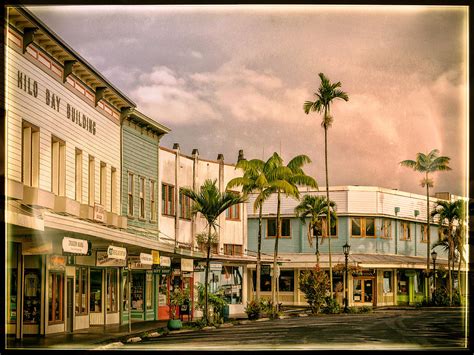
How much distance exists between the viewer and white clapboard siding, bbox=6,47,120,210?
23.2 meters

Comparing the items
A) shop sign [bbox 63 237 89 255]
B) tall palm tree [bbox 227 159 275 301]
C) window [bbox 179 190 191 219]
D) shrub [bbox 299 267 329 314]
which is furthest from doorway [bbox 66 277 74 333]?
shrub [bbox 299 267 329 314]

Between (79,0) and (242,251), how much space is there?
2919cm

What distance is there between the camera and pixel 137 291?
3691 cm

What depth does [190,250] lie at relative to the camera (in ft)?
121

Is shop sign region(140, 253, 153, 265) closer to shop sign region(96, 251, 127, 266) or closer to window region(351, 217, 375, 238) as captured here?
shop sign region(96, 251, 127, 266)

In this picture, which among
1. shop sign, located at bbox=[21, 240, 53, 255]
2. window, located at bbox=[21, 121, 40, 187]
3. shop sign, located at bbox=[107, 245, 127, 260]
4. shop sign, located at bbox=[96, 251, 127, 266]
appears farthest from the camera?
shop sign, located at bbox=[96, 251, 127, 266]

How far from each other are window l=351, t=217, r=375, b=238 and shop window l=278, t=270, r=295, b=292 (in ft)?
14.1

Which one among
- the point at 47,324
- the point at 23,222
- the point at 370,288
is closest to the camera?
the point at 23,222

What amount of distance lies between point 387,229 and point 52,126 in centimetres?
3022

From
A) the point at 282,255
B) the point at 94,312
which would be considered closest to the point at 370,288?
the point at 282,255

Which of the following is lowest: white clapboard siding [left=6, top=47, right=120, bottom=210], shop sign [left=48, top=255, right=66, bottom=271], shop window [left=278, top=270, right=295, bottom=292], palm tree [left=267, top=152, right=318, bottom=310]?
shop window [left=278, top=270, right=295, bottom=292]

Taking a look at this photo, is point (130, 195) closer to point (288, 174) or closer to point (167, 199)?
point (167, 199)

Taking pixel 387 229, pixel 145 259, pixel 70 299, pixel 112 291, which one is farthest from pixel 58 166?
pixel 387 229

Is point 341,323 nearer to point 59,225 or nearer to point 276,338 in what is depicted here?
point 276,338
